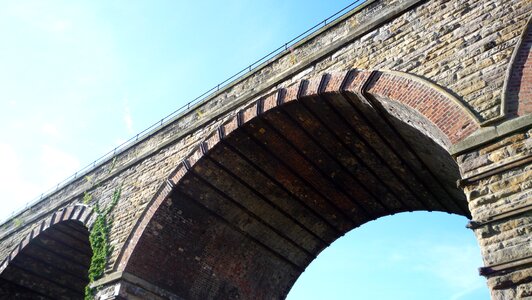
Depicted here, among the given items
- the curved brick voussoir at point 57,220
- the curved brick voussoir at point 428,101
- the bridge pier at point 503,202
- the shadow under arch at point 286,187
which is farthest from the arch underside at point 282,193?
the curved brick voussoir at point 57,220

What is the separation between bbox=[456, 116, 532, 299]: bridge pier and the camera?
479 centimetres

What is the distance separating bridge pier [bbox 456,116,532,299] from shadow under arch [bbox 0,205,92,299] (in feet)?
33.7

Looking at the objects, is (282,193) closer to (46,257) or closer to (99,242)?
(99,242)

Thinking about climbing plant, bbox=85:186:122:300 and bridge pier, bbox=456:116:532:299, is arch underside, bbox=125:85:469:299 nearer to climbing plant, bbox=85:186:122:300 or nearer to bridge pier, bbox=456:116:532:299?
climbing plant, bbox=85:186:122:300

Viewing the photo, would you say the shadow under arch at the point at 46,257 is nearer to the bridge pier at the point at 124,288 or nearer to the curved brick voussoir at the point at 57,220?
the curved brick voussoir at the point at 57,220

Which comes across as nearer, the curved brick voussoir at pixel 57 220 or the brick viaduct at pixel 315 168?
the brick viaduct at pixel 315 168

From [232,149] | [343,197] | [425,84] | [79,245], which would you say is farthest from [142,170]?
[425,84]

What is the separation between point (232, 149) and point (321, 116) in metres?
2.08

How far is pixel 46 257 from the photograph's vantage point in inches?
527

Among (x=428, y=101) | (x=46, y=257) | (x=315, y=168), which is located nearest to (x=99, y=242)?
(x=46, y=257)

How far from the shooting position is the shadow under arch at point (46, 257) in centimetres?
1290

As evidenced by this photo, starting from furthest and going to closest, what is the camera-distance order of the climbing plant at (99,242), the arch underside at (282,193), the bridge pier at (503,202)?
the climbing plant at (99,242) → the arch underside at (282,193) → the bridge pier at (503,202)

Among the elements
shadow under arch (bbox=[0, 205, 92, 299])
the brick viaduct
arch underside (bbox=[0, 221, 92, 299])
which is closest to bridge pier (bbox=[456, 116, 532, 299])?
the brick viaduct

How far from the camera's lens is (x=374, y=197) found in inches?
421
